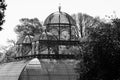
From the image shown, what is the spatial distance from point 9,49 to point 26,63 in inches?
659

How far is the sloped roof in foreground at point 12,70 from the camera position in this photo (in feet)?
→ 157

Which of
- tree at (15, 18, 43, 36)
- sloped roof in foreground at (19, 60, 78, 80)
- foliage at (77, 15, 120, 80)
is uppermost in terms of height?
tree at (15, 18, 43, 36)

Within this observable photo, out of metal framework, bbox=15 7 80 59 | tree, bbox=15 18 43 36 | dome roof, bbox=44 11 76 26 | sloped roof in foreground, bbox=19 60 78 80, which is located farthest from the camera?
tree, bbox=15 18 43 36

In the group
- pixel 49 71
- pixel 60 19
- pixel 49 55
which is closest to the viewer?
pixel 49 71

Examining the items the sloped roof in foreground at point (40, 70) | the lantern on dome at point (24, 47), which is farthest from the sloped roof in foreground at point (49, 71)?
the lantern on dome at point (24, 47)

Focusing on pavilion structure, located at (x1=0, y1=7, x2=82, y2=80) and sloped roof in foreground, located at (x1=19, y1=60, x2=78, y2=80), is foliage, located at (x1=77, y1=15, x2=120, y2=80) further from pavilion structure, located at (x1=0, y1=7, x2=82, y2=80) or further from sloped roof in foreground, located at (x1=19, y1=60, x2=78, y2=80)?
sloped roof in foreground, located at (x1=19, y1=60, x2=78, y2=80)

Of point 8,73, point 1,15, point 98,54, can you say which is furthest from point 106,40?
point 8,73

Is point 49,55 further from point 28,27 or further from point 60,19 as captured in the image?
point 28,27

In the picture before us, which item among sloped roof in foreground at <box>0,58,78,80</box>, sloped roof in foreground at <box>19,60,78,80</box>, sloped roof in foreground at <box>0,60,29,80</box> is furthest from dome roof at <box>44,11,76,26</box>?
sloped roof in foreground at <box>0,60,29,80</box>

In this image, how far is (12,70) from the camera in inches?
1946

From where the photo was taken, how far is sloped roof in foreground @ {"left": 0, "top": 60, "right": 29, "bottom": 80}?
1882 inches

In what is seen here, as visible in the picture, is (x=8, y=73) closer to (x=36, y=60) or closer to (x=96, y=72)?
(x=36, y=60)

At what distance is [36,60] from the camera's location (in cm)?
4934

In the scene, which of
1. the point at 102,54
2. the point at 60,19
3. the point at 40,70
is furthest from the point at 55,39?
the point at 102,54
